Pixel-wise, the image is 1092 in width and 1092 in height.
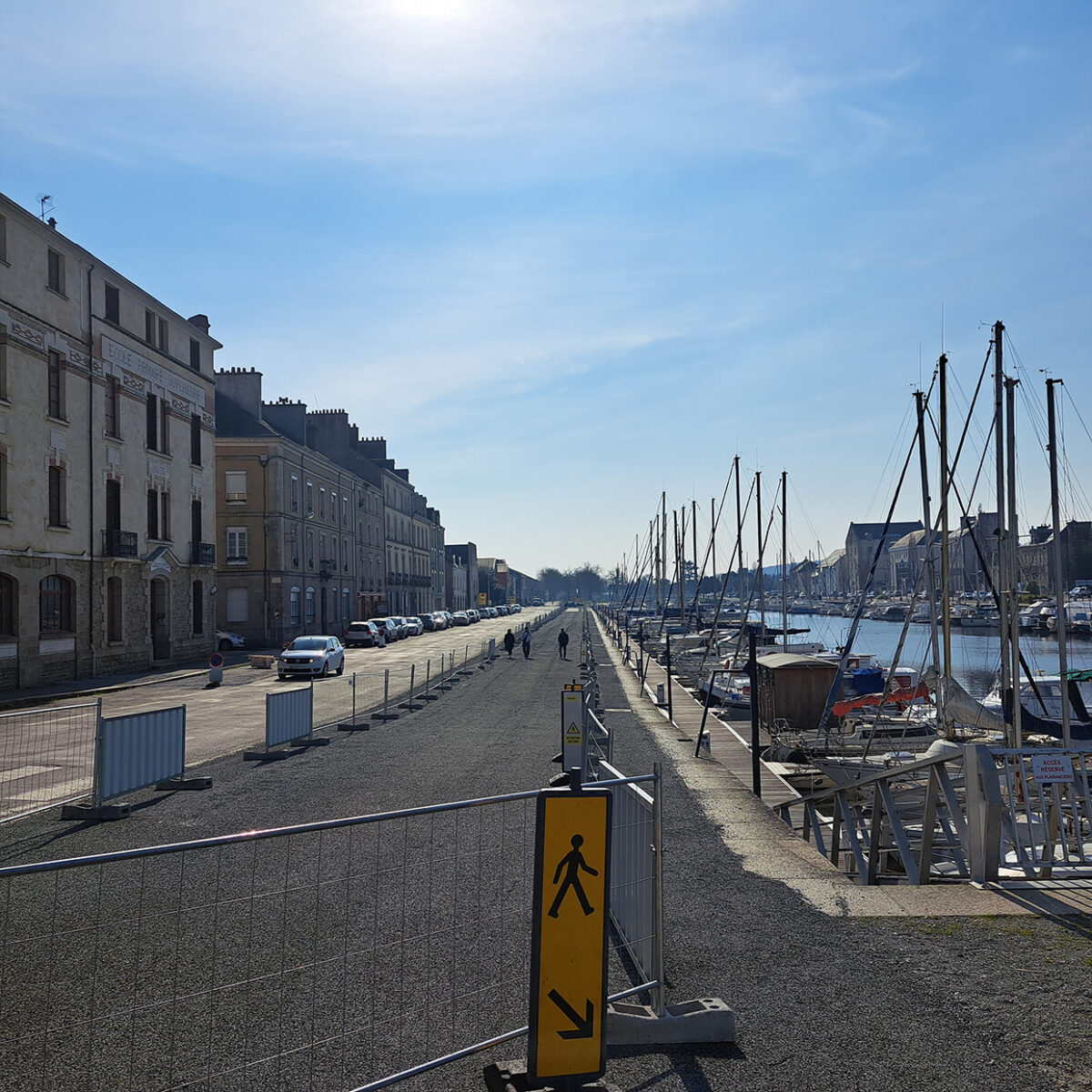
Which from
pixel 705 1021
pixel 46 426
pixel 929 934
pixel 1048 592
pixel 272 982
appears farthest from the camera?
pixel 1048 592

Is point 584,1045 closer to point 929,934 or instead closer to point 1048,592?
point 929,934

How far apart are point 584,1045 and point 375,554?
264 feet

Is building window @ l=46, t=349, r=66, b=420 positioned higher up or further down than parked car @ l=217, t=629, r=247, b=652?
higher up

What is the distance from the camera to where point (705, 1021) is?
16.5ft

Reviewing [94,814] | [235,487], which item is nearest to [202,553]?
[235,487]

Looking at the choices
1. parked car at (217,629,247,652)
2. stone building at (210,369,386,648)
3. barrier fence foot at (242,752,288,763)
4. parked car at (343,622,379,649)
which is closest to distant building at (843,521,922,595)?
stone building at (210,369,386,648)

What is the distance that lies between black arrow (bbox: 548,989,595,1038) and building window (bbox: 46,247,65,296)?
33683mm

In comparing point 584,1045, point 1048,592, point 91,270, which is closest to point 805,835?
point 584,1045

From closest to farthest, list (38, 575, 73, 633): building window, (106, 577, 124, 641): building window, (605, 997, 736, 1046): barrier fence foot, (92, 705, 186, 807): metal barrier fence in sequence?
(605, 997, 736, 1046): barrier fence foot
(92, 705, 186, 807): metal barrier fence
(38, 575, 73, 633): building window
(106, 577, 124, 641): building window

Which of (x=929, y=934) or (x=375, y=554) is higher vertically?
(x=375, y=554)

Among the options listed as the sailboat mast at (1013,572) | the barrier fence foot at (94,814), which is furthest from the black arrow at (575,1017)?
the sailboat mast at (1013,572)

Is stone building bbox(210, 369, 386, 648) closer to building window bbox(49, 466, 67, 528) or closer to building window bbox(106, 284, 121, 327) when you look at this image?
building window bbox(106, 284, 121, 327)

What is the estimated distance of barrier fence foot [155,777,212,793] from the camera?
13117mm

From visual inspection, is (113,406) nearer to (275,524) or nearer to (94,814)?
(275,524)
